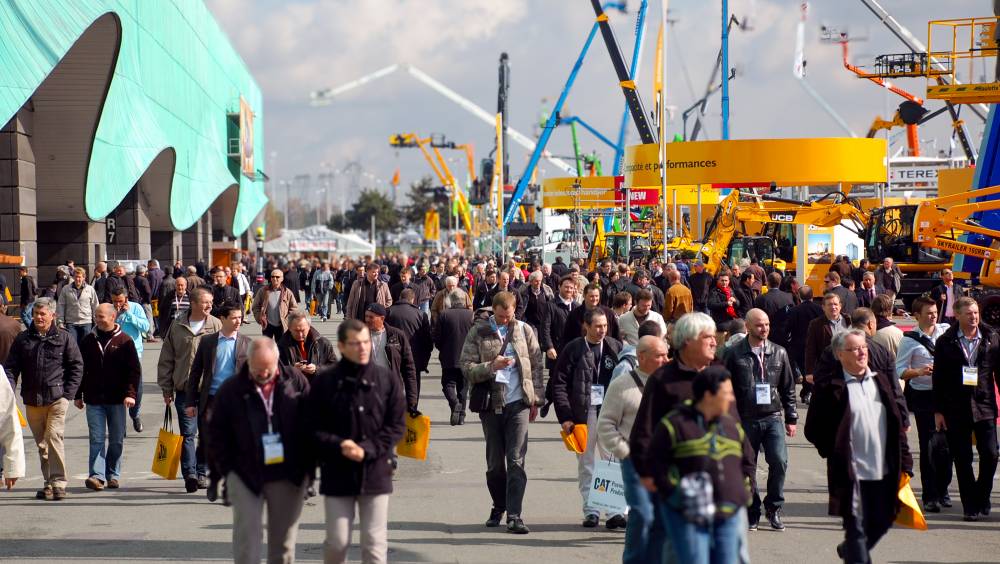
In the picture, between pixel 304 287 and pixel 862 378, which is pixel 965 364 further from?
pixel 304 287

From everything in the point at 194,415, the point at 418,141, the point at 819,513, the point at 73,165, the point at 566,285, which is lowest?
the point at 819,513

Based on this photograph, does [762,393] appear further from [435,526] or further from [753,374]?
[435,526]

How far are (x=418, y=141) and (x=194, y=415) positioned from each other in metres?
96.9

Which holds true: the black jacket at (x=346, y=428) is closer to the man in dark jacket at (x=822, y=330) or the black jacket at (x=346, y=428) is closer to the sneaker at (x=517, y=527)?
the sneaker at (x=517, y=527)

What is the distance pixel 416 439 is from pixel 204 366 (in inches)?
66.0

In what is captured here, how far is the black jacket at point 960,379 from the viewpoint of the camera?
905 cm

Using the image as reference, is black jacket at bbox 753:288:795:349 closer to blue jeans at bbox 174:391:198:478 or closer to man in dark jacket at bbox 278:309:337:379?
man in dark jacket at bbox 278:309:337:379

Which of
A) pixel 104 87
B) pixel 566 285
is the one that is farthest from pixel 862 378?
pixel 104 87

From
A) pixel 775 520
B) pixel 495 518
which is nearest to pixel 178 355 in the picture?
pixel 495 518

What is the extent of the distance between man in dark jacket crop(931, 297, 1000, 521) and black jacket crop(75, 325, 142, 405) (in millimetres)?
5916

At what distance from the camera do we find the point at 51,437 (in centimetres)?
984

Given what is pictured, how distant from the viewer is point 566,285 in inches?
540

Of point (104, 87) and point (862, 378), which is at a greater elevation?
point (104, 87)

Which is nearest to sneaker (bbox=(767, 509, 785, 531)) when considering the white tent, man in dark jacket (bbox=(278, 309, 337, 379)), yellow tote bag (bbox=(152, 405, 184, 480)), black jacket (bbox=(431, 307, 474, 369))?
man in dark jacket (bbox=(278, 309, 337, 379))
